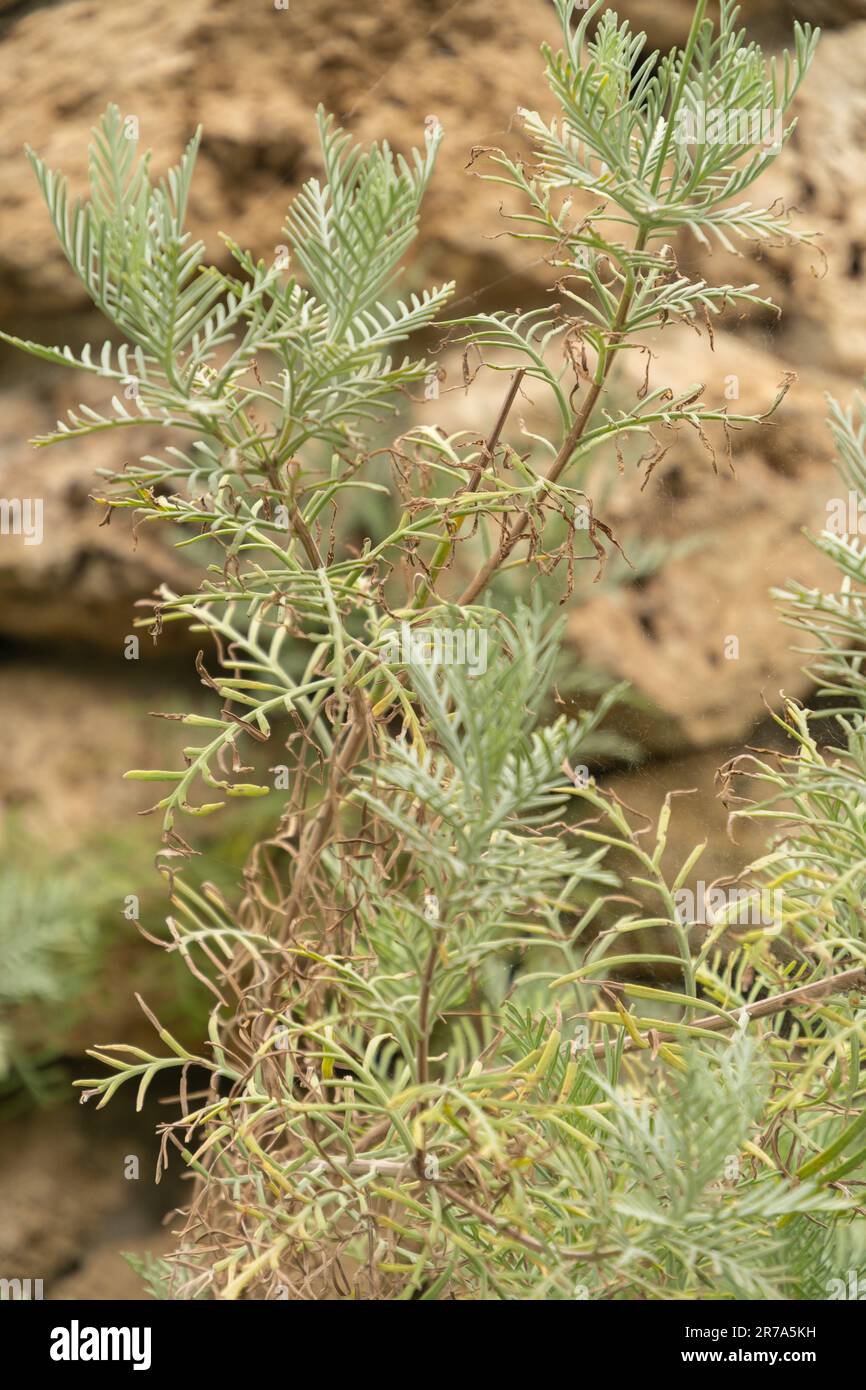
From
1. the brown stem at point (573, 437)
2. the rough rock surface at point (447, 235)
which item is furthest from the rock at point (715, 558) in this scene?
the brown stem at point (573, 437)

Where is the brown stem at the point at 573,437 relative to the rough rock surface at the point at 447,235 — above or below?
below

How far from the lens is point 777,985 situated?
420mm

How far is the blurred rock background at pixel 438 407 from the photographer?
0.53 m

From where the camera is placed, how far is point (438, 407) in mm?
597

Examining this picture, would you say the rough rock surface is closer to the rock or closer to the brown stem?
the rock

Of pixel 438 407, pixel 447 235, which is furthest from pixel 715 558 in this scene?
pixel 447 235

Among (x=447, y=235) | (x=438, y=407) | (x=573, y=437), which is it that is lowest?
(x=573, y=437)

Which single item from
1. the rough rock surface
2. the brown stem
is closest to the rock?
the rough rock surface

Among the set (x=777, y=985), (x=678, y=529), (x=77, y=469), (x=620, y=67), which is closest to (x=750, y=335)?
(x=678, y=529)

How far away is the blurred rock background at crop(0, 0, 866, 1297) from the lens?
53cm

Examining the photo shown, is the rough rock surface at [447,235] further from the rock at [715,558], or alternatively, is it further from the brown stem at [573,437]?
the brown stem at [573,437]

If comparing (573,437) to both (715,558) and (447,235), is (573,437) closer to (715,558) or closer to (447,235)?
(715,558)

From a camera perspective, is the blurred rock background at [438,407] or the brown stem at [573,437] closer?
the brown stem at [573,437]

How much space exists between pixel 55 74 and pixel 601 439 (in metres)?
0.72
